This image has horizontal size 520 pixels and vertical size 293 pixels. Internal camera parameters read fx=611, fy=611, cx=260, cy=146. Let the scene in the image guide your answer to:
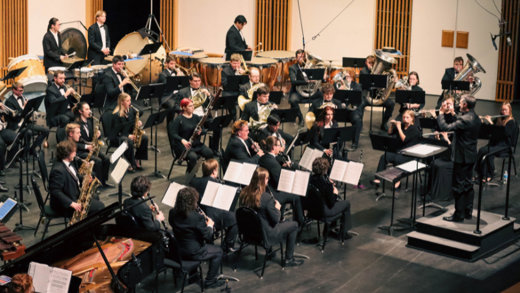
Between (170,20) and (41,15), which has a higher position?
(170,20)

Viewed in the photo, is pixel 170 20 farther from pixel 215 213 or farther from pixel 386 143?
pixel 215 213

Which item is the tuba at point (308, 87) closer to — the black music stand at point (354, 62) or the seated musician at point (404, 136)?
the black music stand at point (354, 62)

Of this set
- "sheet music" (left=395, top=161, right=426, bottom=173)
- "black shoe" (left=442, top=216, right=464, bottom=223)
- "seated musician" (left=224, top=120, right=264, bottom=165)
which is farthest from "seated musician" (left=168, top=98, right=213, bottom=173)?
"black shoe" (left=442, top=216, right=464, bottom=223)

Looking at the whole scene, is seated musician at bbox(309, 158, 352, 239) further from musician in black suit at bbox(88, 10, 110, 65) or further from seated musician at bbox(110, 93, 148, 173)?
musician in black suit at bbox(88, 10, 110, 65)

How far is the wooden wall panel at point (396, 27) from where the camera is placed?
15.0m

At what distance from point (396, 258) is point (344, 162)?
3.95 feet

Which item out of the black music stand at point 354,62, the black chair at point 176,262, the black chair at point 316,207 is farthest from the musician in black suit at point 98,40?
the black chair at point 176,262

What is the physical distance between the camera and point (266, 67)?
12.6 m

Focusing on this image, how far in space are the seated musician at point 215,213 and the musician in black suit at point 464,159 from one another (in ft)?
8.24

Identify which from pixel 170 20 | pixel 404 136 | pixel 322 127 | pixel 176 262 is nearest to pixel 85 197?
pixel 176 262

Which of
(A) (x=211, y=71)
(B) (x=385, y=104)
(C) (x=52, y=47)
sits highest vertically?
(C) (x=52, y=47)

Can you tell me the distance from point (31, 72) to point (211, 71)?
3616 millimetres

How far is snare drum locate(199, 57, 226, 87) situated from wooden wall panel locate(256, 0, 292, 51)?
3.72 metres

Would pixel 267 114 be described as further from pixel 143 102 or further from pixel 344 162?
pixel 143 102
